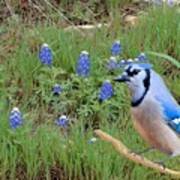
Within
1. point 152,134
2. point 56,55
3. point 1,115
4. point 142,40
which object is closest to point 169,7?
point 142,40

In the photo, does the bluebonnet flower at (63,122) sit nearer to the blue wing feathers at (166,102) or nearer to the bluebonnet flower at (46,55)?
the bluebonnet flower at (46,55)

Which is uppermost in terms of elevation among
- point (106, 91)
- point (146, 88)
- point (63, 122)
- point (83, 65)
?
point (146, 88)

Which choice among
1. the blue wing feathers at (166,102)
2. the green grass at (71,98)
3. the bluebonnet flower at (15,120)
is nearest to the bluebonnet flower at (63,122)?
the green grass at (71,98)

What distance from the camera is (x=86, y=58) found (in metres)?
5.03

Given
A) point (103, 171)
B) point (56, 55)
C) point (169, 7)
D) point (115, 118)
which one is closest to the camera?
point (103, 171)

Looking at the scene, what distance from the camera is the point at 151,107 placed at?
380cm

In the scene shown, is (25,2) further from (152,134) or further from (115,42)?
(152,134)

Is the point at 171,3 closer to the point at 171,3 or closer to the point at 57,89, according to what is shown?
the point at 171,3

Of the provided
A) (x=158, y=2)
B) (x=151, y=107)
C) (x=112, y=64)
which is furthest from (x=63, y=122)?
(x=158, y=2)

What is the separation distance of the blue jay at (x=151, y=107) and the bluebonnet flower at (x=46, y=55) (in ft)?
4.39

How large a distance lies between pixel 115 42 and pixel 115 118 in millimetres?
611

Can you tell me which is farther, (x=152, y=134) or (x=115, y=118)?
(x=115, y=118)

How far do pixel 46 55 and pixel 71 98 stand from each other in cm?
28

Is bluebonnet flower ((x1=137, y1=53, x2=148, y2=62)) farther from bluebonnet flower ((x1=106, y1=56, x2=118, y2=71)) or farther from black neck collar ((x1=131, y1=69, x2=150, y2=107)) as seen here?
black neck collar ((x1=131, y1=69, x2=150, y2=107))
